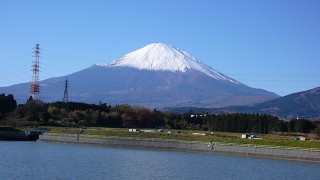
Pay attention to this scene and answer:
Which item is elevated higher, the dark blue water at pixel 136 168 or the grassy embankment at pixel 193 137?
the grassy embankment at pixel 193 137

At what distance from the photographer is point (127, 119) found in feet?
259

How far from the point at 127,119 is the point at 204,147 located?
30216 mm

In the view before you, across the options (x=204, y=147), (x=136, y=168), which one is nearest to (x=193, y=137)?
(x=204, y=147)

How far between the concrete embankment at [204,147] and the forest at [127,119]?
42.4 feet

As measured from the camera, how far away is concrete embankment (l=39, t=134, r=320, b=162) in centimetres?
4362

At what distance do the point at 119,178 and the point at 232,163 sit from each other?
12384 millimetres

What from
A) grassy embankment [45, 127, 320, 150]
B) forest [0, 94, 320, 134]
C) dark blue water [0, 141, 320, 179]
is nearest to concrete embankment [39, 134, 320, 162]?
grassy embankment [45, 127, 320, 150]

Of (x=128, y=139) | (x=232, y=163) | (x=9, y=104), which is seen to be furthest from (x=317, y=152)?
(x=9, y=104)

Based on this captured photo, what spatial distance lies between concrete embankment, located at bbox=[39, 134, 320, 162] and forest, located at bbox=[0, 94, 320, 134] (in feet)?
42.4

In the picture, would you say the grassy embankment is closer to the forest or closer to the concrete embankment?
the concrete embankment

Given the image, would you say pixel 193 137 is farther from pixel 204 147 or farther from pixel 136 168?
pixel 136 168

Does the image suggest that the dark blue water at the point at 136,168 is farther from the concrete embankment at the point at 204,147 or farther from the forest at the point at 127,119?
the forest at the point at 127,119

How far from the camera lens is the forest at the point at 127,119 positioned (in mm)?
70062

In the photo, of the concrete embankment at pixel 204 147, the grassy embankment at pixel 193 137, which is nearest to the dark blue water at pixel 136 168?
the concrete embankment at pixel 204 147
